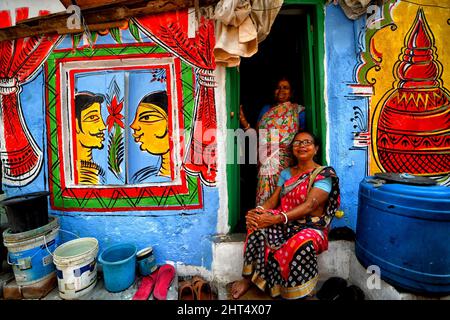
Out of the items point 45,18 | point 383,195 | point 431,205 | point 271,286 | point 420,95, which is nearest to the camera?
point 431,205

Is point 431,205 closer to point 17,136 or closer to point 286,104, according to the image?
point 286,104

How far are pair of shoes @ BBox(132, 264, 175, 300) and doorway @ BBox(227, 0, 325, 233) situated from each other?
2.87 feet

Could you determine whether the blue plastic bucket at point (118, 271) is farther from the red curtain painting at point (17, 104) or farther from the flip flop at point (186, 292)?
the red curtain painting at point (17, 104)

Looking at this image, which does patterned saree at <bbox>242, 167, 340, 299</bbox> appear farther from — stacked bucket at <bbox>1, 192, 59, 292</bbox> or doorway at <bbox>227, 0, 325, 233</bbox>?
stacked bucket at <bbox>1, 192, 59, 292</bbox>

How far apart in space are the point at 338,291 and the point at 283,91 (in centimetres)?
223

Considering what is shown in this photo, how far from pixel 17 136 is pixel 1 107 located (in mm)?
400

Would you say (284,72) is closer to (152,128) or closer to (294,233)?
(152,128)

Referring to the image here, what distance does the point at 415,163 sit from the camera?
2609 mm

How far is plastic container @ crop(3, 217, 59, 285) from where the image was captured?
217cm

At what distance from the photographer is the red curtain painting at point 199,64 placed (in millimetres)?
2455

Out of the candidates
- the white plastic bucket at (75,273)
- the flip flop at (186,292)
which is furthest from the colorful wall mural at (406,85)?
the white plastic bucket at (75,273)

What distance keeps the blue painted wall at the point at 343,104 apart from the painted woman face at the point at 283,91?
1.44 ft

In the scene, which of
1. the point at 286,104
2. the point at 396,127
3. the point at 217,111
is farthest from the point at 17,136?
the point at 396,127

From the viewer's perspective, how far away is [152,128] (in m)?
2.53
